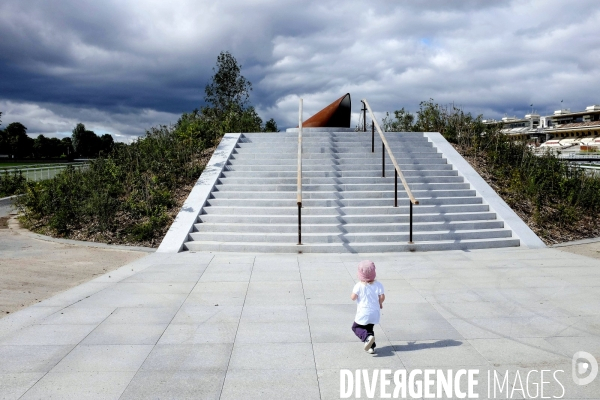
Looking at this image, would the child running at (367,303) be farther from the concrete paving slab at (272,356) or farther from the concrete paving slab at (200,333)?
the concrete paving slab at (200,333)

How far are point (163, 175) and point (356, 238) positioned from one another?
604 cm

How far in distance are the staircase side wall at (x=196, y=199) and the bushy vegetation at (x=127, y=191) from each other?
0.37m

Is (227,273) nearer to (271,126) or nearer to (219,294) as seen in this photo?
(219,294)

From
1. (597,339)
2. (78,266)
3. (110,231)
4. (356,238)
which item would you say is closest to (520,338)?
(597,339)

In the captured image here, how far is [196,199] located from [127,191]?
7.39 feet

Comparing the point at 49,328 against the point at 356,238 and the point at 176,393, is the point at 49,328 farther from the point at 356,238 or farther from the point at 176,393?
the point at 356,238

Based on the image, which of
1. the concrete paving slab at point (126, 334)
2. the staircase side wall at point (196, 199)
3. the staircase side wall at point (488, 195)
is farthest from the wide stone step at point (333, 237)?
the concrete paving slab at point (126, 334)

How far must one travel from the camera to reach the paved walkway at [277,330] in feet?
11.8

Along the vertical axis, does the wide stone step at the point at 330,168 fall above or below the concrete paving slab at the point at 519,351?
above

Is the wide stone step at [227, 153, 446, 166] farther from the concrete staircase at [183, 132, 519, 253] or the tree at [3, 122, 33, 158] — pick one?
the tree at [3, 122, 33, 158]

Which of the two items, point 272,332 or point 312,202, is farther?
point 312,202

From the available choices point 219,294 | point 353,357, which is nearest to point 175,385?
point 353,357

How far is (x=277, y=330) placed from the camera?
4.70 m

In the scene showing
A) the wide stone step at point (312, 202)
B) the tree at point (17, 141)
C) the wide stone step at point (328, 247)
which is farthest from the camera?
the tree at point (17, 141)
